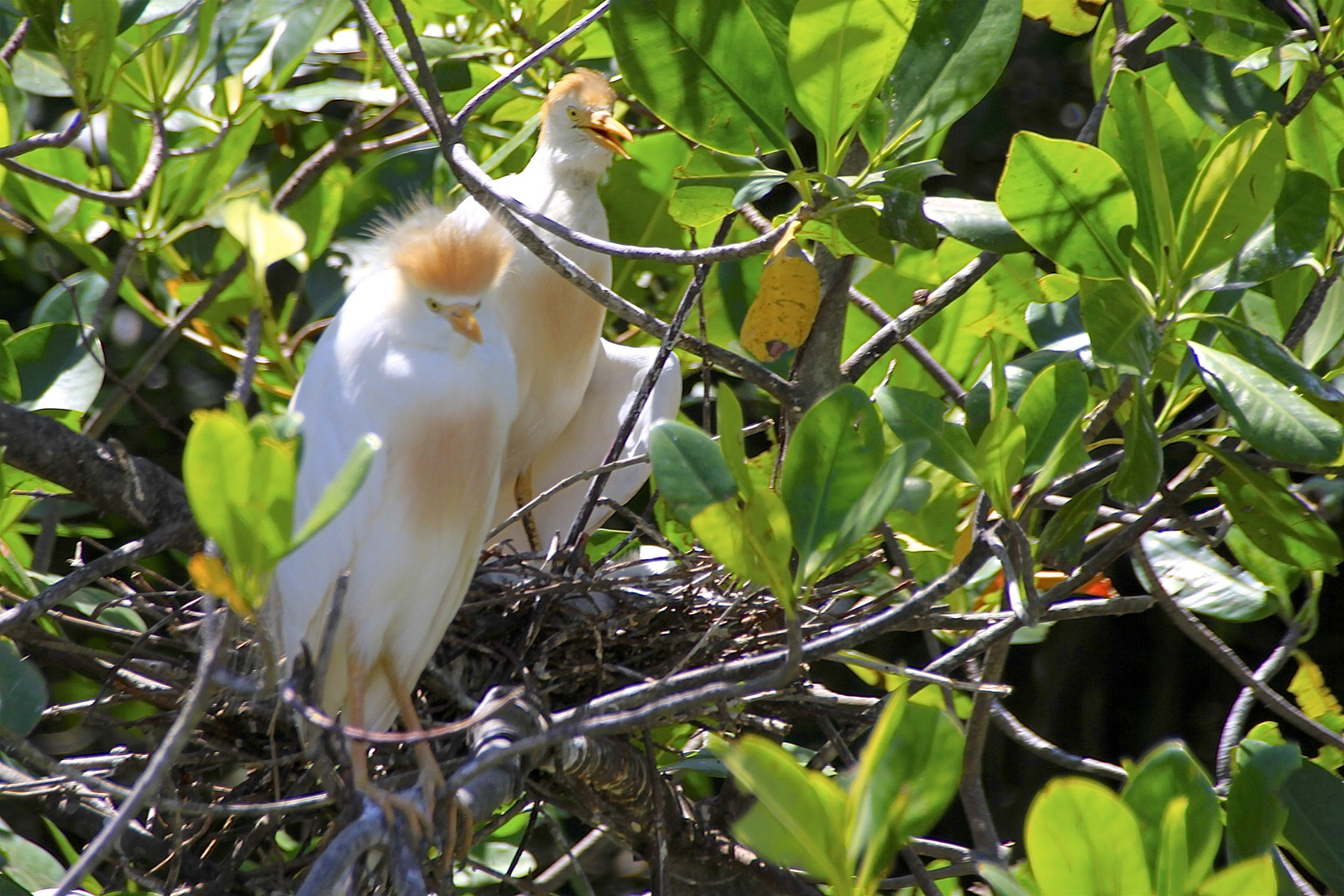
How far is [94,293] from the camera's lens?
1.95 metres

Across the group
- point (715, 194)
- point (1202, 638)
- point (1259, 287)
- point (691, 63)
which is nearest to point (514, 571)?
point (715, 194)

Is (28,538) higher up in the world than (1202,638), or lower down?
lower down

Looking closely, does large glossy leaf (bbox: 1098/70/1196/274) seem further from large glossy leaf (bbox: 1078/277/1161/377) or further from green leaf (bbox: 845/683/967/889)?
green leaf (bbox: 845/683/967/889)

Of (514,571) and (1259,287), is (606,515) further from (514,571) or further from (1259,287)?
(1259,287)

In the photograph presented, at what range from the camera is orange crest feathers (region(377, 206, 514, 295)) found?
165cm

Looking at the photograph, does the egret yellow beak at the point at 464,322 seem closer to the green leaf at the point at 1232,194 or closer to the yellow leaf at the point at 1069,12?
the green leaf at the point at 1232,194

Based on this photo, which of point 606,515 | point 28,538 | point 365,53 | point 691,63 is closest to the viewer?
point 691,63

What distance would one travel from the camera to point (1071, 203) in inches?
48.7

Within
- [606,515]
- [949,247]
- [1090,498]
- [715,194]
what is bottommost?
[606,515]

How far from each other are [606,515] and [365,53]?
1.02 meters

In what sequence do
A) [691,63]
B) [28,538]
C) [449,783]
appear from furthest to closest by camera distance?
[28,538] < [691,63] < [449,783]

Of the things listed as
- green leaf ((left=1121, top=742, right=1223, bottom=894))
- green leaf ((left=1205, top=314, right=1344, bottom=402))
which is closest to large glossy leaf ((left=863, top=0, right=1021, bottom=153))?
green leaf ((left=1205, top=314, right=1344, bottom=402))

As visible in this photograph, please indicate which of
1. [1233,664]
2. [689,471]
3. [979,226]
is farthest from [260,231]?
[1233,664]

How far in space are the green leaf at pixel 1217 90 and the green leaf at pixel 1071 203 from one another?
0.37m
